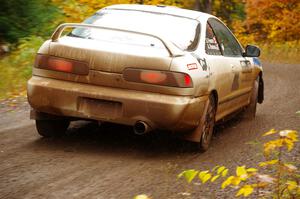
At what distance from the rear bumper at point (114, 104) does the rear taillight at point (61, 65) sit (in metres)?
0.13

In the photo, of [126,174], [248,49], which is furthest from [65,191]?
[248,49]

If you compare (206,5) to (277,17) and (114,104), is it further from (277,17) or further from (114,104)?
(114,104)

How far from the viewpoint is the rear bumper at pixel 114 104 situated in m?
5.79

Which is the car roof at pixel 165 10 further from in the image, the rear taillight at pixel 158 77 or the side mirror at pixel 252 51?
the rear taillight at pixel 158 77

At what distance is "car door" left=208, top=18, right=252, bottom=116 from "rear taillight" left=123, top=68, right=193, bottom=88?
105cm

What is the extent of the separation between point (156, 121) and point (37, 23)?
10185mm

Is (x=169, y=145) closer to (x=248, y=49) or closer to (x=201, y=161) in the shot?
(x=201, y=161)

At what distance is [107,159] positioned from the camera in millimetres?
5871

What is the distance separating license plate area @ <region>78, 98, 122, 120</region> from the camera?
5.90 meters

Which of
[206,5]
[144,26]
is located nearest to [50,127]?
[144,26]

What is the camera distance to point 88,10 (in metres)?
15.5

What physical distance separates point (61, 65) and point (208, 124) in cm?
177

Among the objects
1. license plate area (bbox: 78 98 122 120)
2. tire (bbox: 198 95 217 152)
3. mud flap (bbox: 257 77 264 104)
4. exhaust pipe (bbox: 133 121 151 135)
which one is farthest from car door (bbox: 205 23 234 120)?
mud flap (bbox: 257 77 264 104)

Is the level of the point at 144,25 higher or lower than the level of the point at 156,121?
higher
